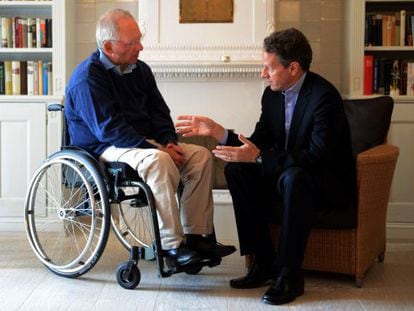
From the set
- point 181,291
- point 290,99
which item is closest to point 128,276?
point 181,291

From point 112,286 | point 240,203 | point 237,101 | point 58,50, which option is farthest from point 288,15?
point 112,286

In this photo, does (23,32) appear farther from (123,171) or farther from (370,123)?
(370,123)

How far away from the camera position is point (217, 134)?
8.49 ft

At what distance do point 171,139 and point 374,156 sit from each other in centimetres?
88

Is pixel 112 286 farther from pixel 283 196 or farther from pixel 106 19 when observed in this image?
pixel 106 19

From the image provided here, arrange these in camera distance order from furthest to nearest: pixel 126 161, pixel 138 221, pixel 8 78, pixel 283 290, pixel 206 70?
1. pixel 8 78
2. pixel 206 70
3. pixel 138 221
4. pixel 126 161
5. pixel 283 290

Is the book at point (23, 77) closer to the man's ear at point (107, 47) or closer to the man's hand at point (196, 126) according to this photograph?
the man's ear at point (107, 47)

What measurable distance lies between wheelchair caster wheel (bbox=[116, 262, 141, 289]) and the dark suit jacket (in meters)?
0.65

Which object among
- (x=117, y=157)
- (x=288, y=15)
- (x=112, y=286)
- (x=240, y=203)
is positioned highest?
(x=288, y=15)

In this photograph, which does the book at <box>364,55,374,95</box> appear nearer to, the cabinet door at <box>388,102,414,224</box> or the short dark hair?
the cabinet door at <box>388,102,414,224</box>

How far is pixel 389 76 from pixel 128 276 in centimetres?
209

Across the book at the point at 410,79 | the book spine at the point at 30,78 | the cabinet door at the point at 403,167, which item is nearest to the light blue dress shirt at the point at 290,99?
the cabinet door at the point at 403,167

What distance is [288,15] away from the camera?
3805 mm

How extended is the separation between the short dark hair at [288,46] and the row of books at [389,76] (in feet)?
4.09
